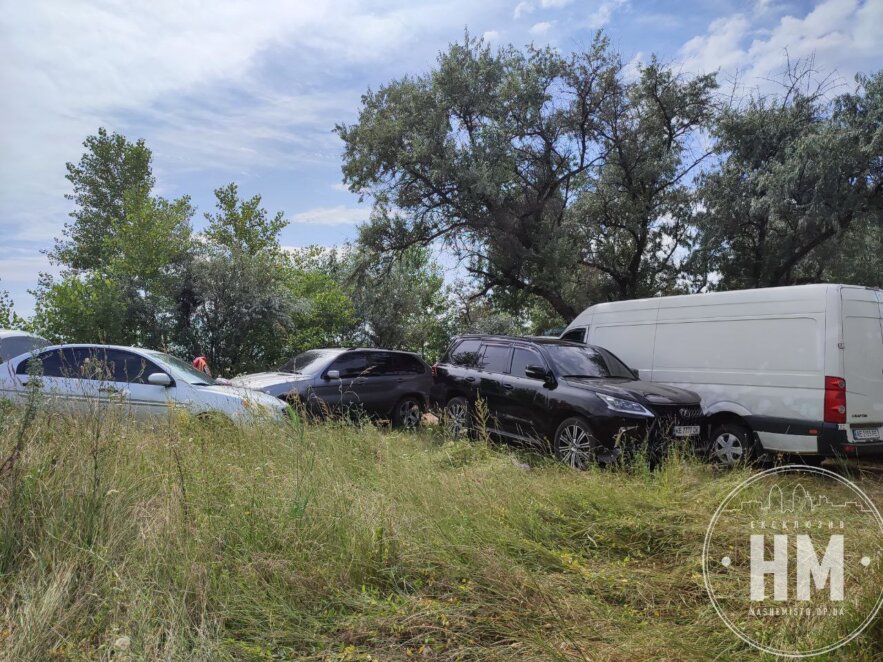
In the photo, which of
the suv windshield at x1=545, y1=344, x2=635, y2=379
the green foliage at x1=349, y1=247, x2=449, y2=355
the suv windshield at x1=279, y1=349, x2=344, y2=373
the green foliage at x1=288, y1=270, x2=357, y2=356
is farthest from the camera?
the green foliage at x1=349, y1=247, x2=449, y2=355

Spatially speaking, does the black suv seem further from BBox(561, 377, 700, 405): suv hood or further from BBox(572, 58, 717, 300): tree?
BBox(572, 58, 717, 300): tree

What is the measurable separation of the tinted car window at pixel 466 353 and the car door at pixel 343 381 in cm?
165

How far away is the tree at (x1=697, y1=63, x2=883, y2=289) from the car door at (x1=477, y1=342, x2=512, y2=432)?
8996 millimetres

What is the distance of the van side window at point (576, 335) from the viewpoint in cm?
1105

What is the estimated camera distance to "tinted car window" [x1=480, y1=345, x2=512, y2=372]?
9.32m

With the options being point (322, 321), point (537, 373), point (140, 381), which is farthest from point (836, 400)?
point (322, 321)

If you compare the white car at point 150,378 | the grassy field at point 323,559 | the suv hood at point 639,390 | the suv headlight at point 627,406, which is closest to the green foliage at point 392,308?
the white car at point 150,378

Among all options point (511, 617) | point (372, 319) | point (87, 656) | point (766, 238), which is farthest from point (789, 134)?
point (87, 656)

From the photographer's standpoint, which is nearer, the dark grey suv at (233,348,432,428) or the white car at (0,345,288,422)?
the white car at (0,345,288,422)

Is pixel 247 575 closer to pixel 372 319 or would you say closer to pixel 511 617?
pixel 511 617

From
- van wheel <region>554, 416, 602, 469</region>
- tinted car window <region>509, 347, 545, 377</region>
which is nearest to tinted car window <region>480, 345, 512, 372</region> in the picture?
tinted car window <region>509, 347, 545, 377</region>

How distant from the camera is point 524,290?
18625 mm

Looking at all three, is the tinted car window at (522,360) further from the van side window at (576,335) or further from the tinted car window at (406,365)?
the tinted car window at (406,365)

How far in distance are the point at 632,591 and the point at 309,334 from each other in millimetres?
15963
